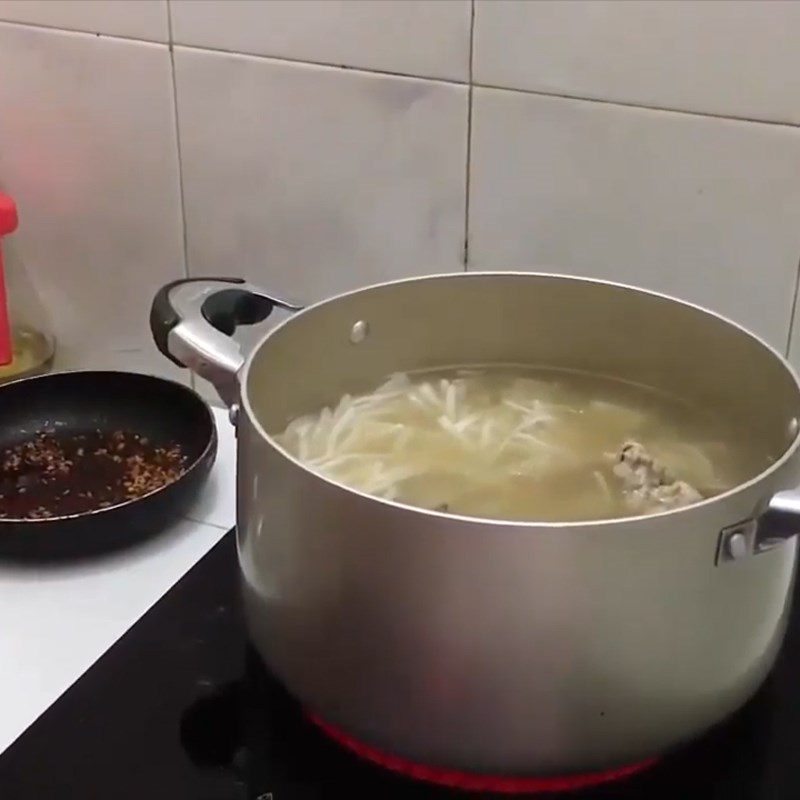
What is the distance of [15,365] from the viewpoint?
1.09 meters

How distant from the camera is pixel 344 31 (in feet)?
2.89

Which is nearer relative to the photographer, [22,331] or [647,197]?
[647,197]

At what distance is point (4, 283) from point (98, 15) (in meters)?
0.25

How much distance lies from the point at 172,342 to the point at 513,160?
11.7 inches

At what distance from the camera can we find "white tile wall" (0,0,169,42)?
3.14 ft

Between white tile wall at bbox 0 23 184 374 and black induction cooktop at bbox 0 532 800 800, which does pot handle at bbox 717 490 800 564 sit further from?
white tile wall at bbox 0 23 184 374

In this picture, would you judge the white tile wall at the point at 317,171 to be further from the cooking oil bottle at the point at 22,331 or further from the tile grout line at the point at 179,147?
the cooking oil bottle at the point at 22,331

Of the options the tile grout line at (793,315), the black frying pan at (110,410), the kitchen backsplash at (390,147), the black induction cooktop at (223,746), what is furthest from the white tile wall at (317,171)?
Result: the black induction cooktop at (223,746)

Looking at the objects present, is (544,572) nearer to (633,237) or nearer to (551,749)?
(551,749)

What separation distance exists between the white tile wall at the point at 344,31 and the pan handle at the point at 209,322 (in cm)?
21

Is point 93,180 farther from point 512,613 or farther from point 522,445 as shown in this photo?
point 512,613

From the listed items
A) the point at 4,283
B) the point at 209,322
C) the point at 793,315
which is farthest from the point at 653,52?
the point at 4,283

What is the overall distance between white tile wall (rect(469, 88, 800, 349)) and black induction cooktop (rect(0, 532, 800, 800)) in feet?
0.84

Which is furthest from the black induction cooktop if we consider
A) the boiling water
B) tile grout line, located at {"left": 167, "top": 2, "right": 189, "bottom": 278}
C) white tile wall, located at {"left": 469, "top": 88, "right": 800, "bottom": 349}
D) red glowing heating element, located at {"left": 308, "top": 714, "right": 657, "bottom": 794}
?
tile grout line, located at {"left": 167, "top": 2, "right": 189, "bottom": 278}
